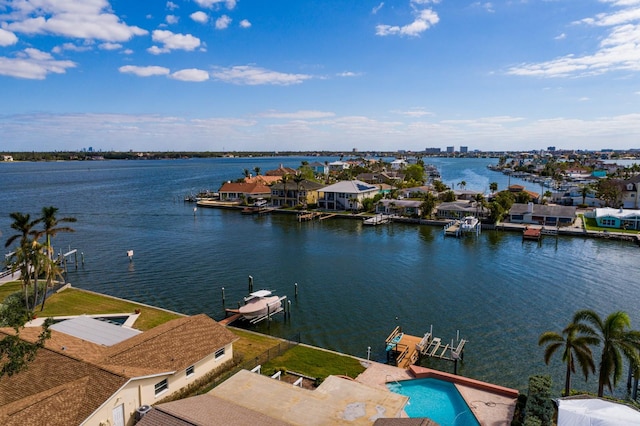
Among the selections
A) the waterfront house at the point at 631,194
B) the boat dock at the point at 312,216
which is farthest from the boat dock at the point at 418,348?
the waterfront house at the point at 631,194

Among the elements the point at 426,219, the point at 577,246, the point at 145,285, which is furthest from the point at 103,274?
the point at 577,246

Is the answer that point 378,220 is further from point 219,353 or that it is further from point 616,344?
point 616,344

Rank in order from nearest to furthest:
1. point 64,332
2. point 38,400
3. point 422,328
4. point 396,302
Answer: point 38,400
point 64,332
point 422,328
point 396,302

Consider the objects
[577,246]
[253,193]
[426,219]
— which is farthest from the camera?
[253,193]

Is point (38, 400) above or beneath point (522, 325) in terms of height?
above

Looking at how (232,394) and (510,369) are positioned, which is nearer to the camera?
(232,394)

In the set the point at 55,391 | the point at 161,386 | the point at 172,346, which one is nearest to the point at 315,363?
the point at 172,346

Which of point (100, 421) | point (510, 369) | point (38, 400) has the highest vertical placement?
point (38, 400)

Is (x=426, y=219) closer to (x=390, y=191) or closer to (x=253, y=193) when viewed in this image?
(x=390, y=191)

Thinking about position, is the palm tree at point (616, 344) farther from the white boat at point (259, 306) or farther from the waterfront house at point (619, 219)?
the waterfront house at point (619, 219)
